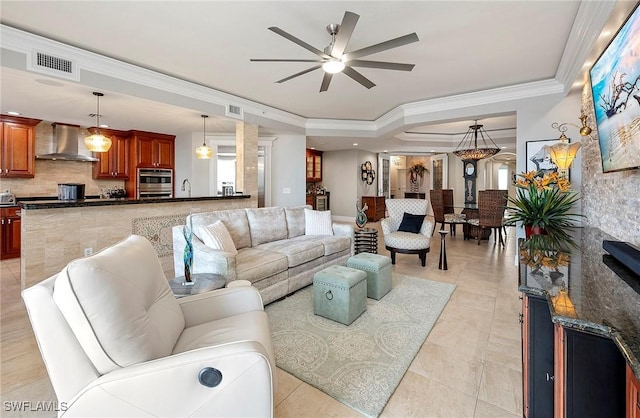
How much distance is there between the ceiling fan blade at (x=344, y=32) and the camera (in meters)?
1.97

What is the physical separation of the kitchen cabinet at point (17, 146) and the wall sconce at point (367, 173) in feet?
26.0

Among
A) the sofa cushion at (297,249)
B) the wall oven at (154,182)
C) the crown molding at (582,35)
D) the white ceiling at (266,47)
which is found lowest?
the sofa cushion at (297,249)

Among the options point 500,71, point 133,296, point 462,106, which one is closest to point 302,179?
point 462,106

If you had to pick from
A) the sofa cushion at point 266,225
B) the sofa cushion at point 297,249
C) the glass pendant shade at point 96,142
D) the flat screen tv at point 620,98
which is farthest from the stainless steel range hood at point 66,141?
the flat screen tv at point 620,98

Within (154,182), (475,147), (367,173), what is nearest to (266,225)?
(154,182)

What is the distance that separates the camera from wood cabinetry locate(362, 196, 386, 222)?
9352 mm

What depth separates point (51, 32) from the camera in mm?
2791

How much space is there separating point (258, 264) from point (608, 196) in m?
3.32

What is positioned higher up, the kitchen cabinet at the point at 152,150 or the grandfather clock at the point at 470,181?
the kitchen cabinet at the point at 152,150

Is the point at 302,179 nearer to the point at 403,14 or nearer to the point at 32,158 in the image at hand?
the point at 403,14

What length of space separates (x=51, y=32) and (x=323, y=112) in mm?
4057

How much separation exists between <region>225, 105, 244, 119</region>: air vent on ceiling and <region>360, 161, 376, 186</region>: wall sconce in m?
5.34

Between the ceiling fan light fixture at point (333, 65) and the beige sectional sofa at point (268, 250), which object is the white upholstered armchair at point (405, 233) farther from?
the ceiling fan light fixture at point (333, 65)

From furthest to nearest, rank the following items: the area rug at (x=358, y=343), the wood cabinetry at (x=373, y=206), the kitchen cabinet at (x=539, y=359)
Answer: the wood cabinetry at (x=373, y=206), the area rug at (x=358, y=343), the kitchen cabinet at (x=539, y=359)
